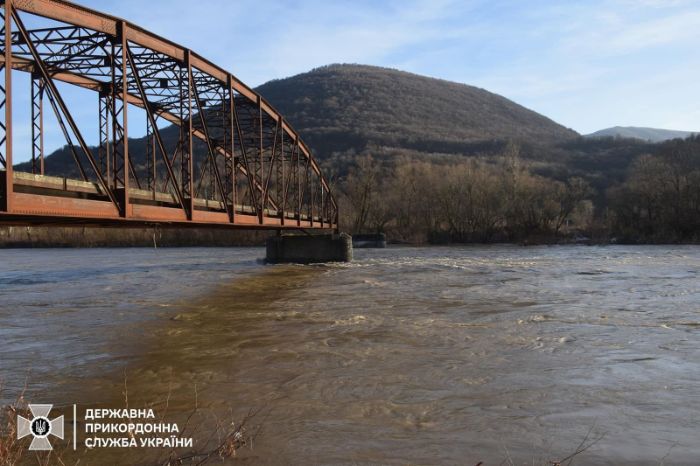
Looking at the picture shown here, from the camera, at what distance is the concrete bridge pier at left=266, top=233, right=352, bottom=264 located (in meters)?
42.6

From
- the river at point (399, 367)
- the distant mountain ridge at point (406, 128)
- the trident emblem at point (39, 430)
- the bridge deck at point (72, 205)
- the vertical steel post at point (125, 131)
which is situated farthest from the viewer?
the distant mountain ridge at point (406, 128)

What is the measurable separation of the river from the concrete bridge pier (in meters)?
20.8

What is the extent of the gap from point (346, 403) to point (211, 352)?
4.59 metres

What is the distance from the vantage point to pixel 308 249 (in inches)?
1698

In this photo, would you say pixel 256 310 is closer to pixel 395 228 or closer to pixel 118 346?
pixel 118 346

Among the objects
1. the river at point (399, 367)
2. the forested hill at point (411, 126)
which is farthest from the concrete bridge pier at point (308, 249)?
the forested hill at point (411, 126)

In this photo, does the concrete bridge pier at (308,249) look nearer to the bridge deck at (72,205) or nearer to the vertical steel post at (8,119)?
the bridge deck at (72,205)

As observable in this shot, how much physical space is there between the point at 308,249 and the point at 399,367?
3347cm

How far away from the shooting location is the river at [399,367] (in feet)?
21.6

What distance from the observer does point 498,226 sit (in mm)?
78375

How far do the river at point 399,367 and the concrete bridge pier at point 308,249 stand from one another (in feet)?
68.1

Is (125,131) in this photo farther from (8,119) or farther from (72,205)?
(8,119)

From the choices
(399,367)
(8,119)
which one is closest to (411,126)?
(8,119)

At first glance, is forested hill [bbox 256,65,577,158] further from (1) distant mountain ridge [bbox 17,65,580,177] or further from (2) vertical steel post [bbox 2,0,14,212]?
(2) vertical steel post [bbox 2,0,14,212]
